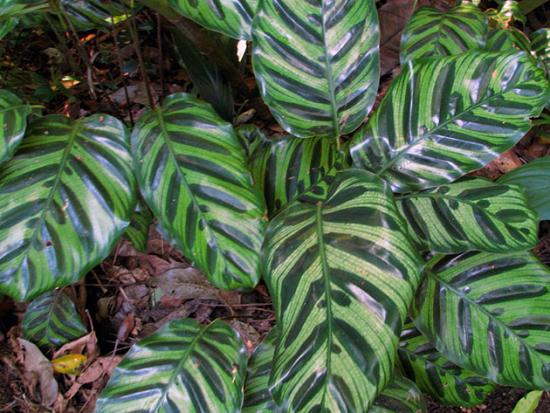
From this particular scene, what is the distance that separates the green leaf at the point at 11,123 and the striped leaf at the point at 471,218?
755mm

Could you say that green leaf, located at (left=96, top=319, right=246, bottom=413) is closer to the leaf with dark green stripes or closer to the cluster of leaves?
the cluster of leaves

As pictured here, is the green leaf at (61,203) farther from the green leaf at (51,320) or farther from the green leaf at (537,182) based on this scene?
the green leaf at (537,182)

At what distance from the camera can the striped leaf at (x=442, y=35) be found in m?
1.36

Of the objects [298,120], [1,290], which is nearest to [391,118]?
[298,120]

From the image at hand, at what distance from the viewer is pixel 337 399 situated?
0.84 metres

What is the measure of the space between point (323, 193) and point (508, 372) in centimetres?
49

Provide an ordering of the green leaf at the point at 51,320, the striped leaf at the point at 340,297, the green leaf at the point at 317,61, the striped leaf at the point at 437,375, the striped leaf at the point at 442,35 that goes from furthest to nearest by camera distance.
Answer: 1. the green leaf at the point at 51,320
2. the striped leaf at the point at 442,35
3. the striped leaf at the point at 437,375
4. the green leaf at the point at 317,61
5. the striped leaf at the point at 340,297

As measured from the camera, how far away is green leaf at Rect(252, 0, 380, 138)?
1.02 metres

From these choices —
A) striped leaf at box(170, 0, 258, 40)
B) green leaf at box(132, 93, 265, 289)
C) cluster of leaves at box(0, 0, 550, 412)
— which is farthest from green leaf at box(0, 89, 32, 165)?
striped leaf at box(170, 0, 258, 40)

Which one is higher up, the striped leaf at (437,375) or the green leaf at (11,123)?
the green leaf at (11,123)

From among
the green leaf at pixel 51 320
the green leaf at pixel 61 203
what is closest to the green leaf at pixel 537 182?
the green leaf at pixel 61 203

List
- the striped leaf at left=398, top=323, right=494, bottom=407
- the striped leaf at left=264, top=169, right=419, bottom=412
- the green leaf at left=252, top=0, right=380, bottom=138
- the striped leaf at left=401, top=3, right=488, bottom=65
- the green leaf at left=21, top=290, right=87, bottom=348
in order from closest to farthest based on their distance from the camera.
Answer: the striped leaf at left=264, top=169, right=419, bottom=412, the green leaf at left=252, top=0, right=380, bottom=138, the striped leaf at left=398, top=323, right=494, bottom=407, the striped leaf at left=401, top=3, right=488, bottom=65, the green leaf at left=21, top=290, right=87, bottom=348

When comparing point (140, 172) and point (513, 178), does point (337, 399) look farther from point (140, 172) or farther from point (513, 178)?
point (513, 178)

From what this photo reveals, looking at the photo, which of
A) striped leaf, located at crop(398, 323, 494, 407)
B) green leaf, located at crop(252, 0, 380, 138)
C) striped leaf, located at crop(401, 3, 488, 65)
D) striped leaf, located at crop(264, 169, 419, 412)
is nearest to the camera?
striped leaf, located at crop(264, 169, 419, 412)
